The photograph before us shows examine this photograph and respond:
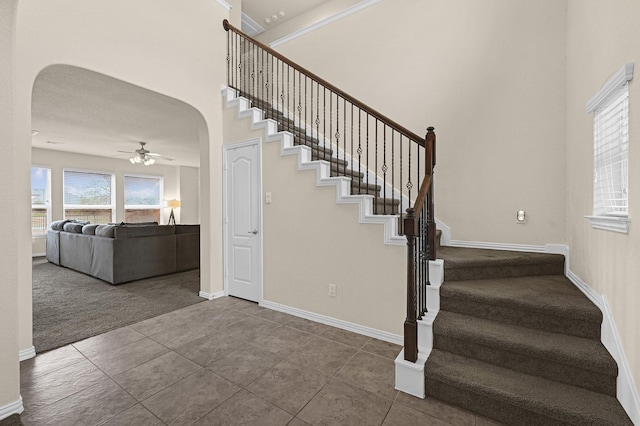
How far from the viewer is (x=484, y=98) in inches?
129

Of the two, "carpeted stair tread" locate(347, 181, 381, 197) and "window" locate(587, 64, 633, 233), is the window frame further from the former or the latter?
"window" locate(587, 64, 633, 233)

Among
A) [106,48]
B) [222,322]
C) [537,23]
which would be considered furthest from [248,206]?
[537,23]

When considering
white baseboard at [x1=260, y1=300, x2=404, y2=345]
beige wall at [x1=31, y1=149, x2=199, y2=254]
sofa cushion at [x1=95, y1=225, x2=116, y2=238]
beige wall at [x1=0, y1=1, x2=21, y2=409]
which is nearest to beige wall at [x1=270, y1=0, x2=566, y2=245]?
white baseboard at [x1=260, y1=300, x2=404, y2=345]

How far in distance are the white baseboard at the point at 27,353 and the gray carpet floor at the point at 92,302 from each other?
10 cm

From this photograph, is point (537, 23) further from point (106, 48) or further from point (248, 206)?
point (106, 48)

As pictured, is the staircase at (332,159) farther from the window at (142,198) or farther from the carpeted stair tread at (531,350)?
the window at (142,198)

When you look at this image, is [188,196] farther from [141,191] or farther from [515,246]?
[515,246]

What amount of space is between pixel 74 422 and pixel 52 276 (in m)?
4.81

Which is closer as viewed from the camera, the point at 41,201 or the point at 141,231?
the point at 141,231

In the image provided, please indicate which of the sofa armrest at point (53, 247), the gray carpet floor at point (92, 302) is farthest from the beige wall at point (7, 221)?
the sofa armrest at point (53, 247)

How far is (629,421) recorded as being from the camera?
1.41 metres

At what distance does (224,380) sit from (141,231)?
12.0 ft

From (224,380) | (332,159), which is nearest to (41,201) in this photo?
(332,159)

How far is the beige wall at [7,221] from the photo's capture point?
5.41 feet
